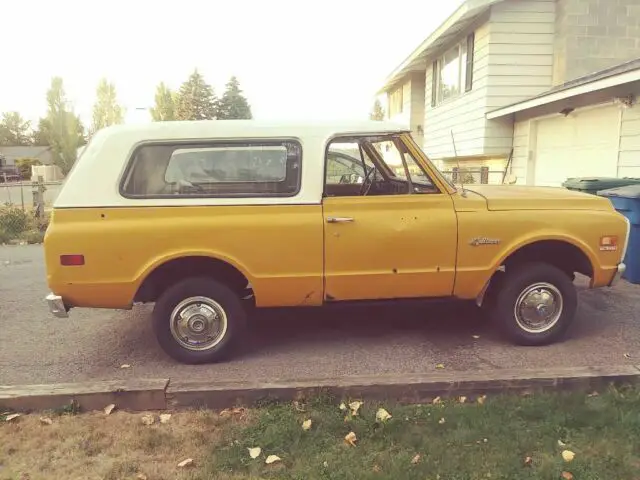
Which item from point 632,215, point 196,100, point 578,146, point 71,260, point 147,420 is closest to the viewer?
point 147,420

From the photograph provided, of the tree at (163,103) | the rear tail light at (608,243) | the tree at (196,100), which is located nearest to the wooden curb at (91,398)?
the rear tail light at (608,243)

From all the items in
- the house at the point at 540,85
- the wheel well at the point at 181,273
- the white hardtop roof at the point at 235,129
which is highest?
the house at the point at 540,85

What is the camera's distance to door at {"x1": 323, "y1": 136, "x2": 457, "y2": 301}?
A: 13.8 ft

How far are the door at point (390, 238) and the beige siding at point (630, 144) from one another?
19.4ft

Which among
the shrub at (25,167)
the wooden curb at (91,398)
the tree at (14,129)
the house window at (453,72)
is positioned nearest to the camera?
the wooden curb at (91,398)

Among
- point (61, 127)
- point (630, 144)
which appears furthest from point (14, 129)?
point (630, 144)

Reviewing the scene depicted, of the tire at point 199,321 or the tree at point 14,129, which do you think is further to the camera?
the tree at point 14,129

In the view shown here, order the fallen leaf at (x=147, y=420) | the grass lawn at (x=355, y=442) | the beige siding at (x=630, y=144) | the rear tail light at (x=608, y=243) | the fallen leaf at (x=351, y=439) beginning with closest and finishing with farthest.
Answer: the grass lawn at (x=355, y=442) < the fallen leaf at (x=351, y=439) < the fallen leaf at (x=147, y=420) < the rear tail light at (x=608, y=243) < the beige siding at (x=630, y=144)

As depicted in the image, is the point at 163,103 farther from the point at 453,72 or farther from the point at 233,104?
the point at 453,72

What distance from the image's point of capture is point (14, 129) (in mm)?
80750

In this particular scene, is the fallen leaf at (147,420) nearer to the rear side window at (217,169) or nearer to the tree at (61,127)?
the rear side window at (217,169)

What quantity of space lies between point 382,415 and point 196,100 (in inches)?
2432

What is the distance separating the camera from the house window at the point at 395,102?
905 inches

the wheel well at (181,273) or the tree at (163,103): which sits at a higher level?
the tree at (163,103)
